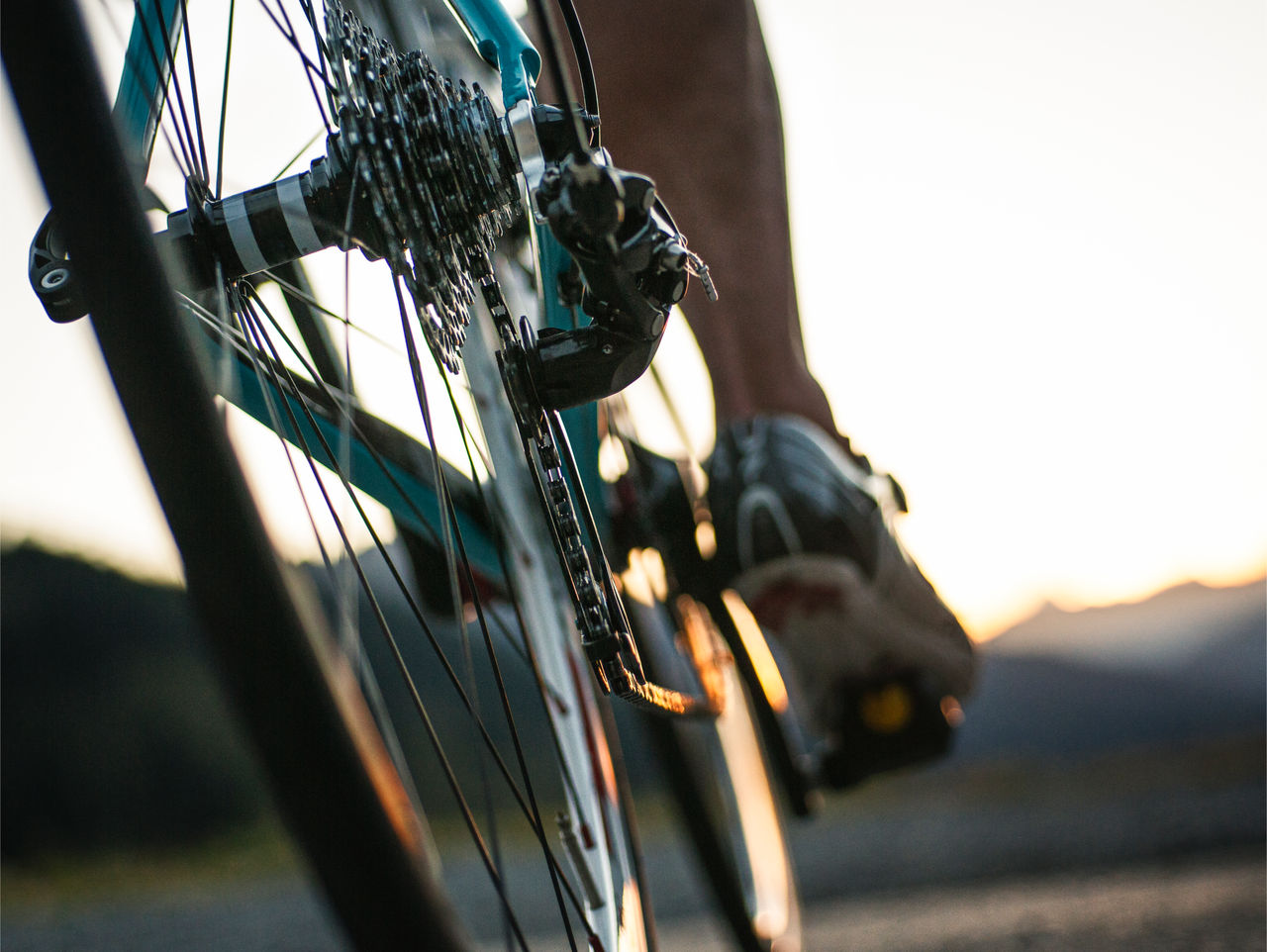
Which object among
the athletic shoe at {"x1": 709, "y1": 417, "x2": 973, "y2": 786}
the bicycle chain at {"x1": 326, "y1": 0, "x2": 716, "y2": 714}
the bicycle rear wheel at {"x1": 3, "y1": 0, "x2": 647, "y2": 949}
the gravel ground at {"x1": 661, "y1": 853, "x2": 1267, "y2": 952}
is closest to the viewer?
the bicycle rear wheel at {"x1": 3, "y1": 0, "x2": 647, "y2": 949}

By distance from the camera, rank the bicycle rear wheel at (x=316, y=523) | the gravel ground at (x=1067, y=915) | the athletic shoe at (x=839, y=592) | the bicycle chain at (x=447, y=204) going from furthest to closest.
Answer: the gravel ground at (x=1067, y=915), the athletic shoe at (x=839, y=592), the bicycle chain at (x=447, y=204), the bicycle rear wheel at (x=316, y=523)

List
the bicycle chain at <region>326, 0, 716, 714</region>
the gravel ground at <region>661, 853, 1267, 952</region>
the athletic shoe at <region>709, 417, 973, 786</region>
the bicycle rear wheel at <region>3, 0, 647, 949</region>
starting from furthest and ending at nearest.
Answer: the gravel ground at <region>661, 853, 1267, 952</region>, the athletic shoe at <region>709, 417, 973, 786</region>, the bicycle chain at <region>326, 0, 716, 714</region>, the bicycle rear wheel at <region>3, 0, 647, 949</region>

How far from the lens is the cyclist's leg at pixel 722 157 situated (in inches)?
29.6

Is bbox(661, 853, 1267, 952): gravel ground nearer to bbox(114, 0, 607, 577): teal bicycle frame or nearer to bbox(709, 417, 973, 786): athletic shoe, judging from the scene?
bbox(709, 417, 973, 786): athletic shoe

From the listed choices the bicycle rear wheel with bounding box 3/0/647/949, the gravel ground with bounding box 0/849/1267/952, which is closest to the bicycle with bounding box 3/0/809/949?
the bicycle rear wheel with bounding box 3/0/647/949

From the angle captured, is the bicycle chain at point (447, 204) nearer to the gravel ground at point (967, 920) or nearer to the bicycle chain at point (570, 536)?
the bicycle chain at point (570, 536)

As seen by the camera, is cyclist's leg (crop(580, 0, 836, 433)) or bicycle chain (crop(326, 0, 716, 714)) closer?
bicycle chain (crop(326, 0, 716, 714))

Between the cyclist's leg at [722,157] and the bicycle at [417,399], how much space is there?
0.12 meters

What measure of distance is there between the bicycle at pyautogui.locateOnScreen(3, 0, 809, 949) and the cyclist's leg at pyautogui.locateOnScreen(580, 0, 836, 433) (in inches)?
4.8

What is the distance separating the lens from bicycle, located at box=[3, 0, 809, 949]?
9.1 inches

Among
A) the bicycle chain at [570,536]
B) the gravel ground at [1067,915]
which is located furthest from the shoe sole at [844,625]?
the gravel ground at [1067,915]

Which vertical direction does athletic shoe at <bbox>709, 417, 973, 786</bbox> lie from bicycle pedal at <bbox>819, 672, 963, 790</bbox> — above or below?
above

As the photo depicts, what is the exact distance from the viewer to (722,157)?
30.7 inches

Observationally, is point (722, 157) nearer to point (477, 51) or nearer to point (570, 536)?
point (477, 51)
